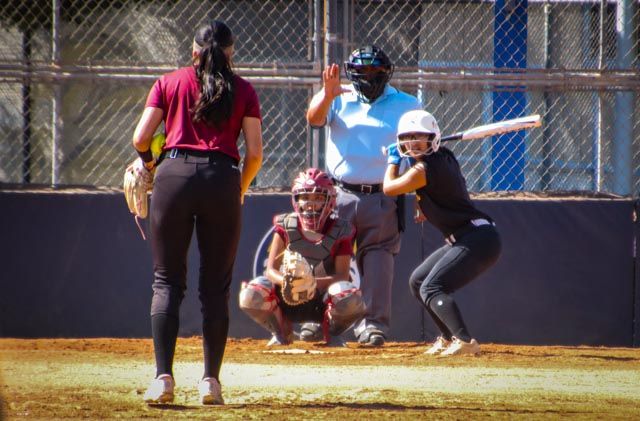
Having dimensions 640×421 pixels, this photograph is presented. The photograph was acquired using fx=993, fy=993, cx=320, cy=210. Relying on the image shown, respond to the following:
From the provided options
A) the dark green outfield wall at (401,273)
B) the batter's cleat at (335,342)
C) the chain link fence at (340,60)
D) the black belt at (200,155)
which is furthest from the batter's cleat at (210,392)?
the chain link fence at (340,60)

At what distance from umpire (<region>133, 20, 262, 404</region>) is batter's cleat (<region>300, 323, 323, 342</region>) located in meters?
3.01

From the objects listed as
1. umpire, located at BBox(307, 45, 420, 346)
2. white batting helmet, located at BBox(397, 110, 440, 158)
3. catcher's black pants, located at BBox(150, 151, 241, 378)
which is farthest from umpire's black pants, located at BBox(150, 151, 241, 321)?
umpire, located at BBox(307, 45, 420, 346)

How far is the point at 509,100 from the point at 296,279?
2661 millimetres

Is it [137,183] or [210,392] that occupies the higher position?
[137,183]

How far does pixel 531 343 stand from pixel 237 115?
14.9 feet

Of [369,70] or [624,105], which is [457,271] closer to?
[369,70]

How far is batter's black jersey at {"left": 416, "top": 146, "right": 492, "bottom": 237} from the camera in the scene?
663 cm

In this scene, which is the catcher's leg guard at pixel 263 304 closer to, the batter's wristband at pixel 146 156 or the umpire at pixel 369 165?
the umpire at pixel 369 165

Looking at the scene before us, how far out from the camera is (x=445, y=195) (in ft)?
22.0

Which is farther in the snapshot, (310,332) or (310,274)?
(310,332)

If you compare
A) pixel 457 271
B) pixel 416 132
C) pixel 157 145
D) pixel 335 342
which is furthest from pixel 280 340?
pixel 157 145

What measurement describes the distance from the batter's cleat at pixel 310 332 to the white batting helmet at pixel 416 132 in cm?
177

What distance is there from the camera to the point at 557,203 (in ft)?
27.6

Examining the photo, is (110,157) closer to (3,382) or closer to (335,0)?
(335,0)
